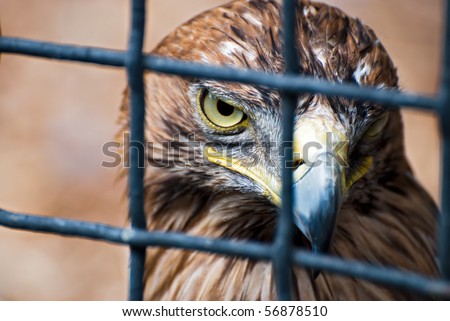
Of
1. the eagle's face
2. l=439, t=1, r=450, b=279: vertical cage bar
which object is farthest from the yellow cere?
l=439, t=1, r=450, b=279: vertical cage bar

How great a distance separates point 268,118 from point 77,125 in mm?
2181

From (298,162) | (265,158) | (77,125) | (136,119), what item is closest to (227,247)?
(136,119)

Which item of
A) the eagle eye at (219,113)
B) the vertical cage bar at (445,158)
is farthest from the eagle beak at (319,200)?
the vertical cage bar at (445,158)

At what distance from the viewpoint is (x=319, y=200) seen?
3.92ft

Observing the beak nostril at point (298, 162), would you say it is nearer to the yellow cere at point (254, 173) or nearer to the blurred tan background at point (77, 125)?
the yellow cere at point (254, 173)

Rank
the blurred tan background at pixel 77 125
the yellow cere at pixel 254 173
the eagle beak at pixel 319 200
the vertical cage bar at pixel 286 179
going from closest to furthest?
1. the vertical cage bar at pixel 286 179
2. the eagle beak at pixel 319 200
3. the yellow cere at pixel 254 173
4. the blurred tan background at pixel 77 125

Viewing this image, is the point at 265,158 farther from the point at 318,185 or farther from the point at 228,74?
the point at 228,74

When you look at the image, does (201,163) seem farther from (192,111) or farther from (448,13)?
(448,13)

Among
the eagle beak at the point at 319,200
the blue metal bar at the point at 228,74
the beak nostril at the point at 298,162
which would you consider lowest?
the eagle beak at the point at 319,200

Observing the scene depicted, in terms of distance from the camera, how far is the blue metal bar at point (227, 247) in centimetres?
84

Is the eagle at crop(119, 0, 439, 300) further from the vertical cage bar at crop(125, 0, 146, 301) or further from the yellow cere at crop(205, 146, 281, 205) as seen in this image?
the vertical cage bar at crop(125, 0, 146, 301)
